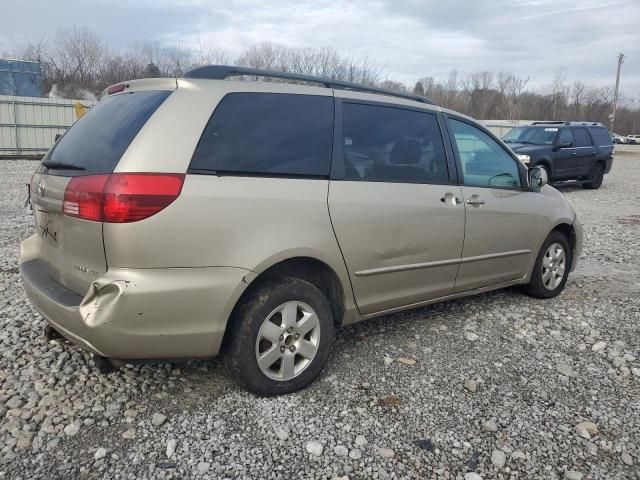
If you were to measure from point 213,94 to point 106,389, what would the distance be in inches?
70.6

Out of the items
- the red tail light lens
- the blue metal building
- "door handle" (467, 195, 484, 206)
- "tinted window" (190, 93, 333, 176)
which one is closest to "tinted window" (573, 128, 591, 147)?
"door handle" (467, 195, 484, 206)

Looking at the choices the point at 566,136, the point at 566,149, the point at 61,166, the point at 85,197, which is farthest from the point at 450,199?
the point at 566,136

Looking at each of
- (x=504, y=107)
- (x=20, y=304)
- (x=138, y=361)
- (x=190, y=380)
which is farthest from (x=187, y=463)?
(x=504, y=107)

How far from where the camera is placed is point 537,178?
463 cm

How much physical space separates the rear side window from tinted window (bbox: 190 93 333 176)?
45.8 feet

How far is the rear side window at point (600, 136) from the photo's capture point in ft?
48.5

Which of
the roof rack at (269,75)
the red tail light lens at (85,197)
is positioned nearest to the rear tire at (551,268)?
the roof rack at (269,75)

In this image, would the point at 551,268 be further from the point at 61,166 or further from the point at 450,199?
the point at 61,166

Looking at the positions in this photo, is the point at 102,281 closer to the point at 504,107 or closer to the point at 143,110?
the point at 143,110

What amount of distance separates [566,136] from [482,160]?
11.0m

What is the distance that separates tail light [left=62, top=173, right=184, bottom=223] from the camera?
2.47m

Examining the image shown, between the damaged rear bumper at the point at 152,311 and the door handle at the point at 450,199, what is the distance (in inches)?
66.8

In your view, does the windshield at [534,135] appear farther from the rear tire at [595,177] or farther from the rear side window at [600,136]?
the rear tire at [595,177]

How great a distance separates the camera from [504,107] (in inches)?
2383
